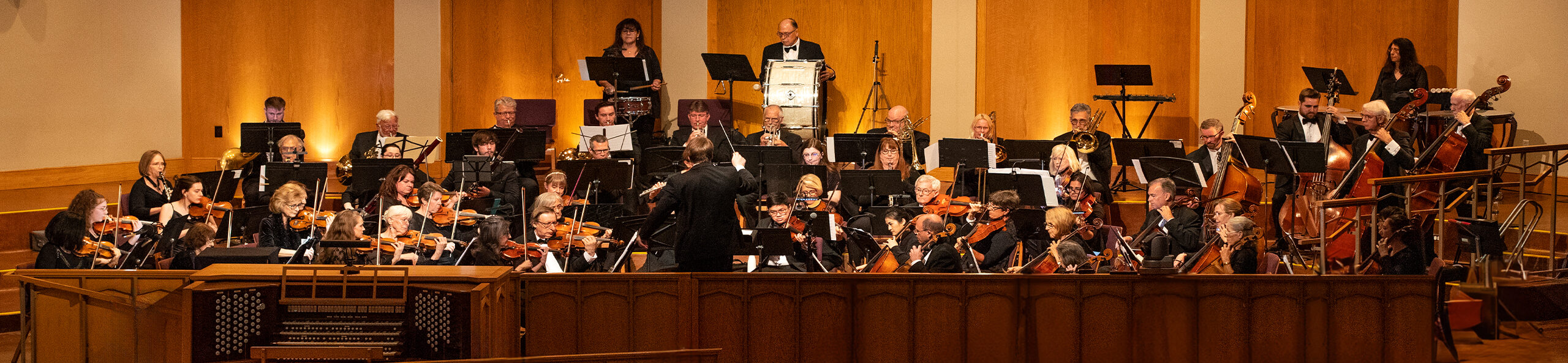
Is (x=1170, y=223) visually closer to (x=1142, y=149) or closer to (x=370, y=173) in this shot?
(x=1142, y=149)

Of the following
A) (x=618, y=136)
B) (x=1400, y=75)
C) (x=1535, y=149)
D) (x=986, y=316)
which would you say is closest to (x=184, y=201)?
(x=618, y=136)

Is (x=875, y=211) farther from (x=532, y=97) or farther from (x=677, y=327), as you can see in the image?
(x=532, y=97)

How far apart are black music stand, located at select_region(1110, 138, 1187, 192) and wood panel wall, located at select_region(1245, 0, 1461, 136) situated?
223 cm

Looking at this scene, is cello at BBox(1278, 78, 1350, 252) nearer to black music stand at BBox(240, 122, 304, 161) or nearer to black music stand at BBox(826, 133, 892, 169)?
black music stand at BBox(826, 133, 892, 169)

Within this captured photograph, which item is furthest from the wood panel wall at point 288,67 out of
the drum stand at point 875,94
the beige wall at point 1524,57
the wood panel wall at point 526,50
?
the beige wall at point 1524,57

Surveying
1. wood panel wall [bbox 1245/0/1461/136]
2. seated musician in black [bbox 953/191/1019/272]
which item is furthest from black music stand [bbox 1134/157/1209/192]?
wood panel wall [bbox 1245/0/1461/136]

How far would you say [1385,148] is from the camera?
7.60 metres

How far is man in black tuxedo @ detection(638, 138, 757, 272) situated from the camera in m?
6.14

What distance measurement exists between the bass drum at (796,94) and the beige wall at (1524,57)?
15.8ft

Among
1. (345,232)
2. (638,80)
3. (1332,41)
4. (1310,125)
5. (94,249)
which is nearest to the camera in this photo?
(345,232)

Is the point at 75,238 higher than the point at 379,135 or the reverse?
the reverse

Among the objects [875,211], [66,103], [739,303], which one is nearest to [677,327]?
[739,303]

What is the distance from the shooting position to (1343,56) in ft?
33.5

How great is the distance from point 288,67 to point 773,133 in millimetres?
4113
